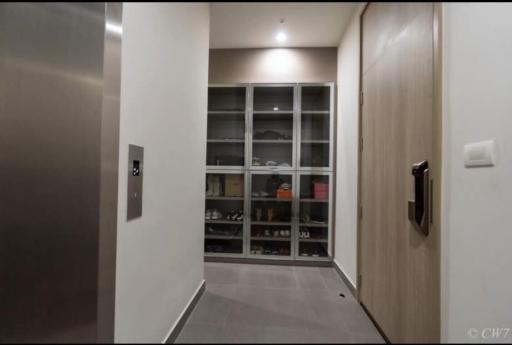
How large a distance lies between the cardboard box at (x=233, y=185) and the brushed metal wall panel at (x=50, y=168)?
1434 millimetres

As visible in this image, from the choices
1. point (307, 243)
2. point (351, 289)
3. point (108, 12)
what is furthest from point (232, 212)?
point (108, 12)

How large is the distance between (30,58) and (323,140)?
67.7 inches

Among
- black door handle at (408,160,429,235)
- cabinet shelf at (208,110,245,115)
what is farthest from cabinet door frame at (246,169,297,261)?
black door handle at (408,160,429,235)

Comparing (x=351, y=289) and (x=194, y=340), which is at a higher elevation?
(x=194, y=340)

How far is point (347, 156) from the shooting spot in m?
1.56

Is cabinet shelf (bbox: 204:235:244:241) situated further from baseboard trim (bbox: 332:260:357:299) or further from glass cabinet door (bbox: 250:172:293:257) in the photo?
baseboard trim (bbox: 332:260:357:299)

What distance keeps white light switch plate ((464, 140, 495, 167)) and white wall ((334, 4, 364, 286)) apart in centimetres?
73

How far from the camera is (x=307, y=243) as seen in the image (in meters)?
1.89

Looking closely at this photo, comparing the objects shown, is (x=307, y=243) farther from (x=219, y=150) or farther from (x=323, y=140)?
(x=219, y=150)

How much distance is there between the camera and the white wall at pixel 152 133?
360 mm

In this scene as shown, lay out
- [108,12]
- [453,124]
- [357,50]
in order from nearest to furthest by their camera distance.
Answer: [108,12]
[453,124]
[357,50]

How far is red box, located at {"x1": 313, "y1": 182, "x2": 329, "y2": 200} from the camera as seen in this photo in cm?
185

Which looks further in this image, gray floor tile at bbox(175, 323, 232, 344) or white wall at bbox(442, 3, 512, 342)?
white wall at bbox(442, 3, 512, 342)

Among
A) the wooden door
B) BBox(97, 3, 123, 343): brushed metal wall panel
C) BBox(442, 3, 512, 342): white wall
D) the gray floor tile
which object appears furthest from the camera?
the wooden door
